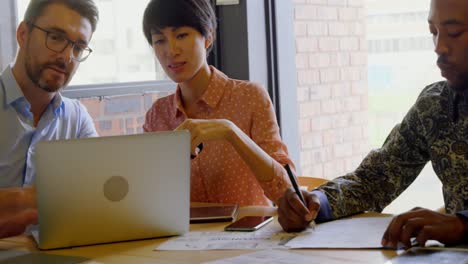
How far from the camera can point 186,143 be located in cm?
171

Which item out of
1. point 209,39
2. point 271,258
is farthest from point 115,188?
point 209,39

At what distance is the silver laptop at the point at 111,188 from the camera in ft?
5.30

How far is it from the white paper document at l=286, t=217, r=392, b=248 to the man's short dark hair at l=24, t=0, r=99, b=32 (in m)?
1.16

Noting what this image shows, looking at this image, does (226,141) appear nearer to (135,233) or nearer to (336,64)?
(135,233)

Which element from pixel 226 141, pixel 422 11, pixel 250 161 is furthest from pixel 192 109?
pixel 422 11

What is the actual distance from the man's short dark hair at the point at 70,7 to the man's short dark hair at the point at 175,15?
0.18 metres

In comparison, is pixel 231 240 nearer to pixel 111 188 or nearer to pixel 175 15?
pixel 111 188

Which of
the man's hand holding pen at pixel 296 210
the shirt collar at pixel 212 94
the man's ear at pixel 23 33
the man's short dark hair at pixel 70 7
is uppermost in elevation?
the man's short dark hair at pixel 70 7

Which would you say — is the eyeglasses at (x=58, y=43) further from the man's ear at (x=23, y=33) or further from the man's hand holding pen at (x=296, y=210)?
the man's hand holding pen at (x=296, y=210)

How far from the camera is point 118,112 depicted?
3262 millimetres

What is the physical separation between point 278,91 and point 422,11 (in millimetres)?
1285

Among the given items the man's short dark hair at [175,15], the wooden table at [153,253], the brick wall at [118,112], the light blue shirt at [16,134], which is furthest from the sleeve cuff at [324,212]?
the brick wall at [118,112]

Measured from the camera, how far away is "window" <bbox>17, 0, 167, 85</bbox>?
3.15 meters

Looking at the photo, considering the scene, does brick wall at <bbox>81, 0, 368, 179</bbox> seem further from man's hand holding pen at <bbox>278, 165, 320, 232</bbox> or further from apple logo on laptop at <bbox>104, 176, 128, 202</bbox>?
apple logo on laptop at <bbox>104, 176, 128, 202</bbox>
